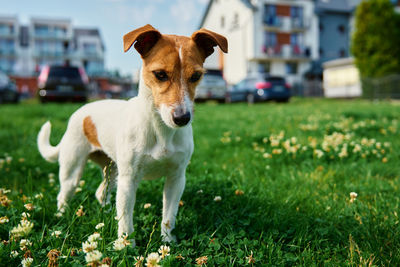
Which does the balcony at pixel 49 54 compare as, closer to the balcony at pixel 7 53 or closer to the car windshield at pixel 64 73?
the balcony at pixel 7 53

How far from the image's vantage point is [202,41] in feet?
8.25

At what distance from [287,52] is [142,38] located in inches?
1592

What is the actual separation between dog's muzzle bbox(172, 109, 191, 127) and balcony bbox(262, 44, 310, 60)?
38.7 meters

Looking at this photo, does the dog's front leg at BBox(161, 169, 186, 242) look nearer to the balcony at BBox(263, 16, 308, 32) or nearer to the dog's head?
the dog's head

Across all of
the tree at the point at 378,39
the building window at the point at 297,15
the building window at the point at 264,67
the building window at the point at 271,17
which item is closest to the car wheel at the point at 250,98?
the tree at the point at 378,39

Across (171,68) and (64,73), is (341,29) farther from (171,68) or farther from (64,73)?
(171,68)

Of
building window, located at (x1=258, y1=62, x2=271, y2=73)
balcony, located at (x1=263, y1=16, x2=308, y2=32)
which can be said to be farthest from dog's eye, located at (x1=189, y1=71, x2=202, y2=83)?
building window, located at (x1=258, y1=62, x2=271, y2=73)

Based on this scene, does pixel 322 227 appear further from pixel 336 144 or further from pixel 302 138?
pixel 302 138

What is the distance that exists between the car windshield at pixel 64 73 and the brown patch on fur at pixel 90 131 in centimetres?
1403

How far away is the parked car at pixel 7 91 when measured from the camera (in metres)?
17.0

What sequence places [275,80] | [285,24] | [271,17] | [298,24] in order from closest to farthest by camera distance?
[275,80] < [271,17] < [285,24] < [298,24]

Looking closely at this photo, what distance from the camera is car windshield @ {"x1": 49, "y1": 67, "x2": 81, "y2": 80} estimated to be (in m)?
15.7

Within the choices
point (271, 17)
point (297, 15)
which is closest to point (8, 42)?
point (271, 17)

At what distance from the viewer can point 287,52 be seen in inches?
1586
